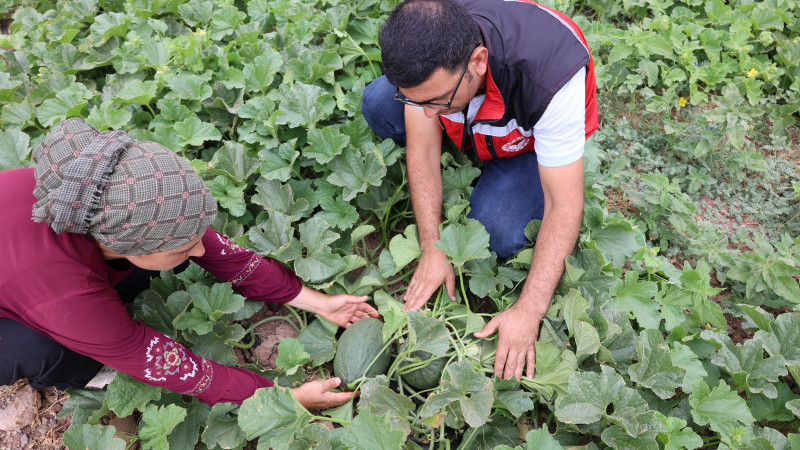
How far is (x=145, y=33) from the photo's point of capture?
3.74 meters

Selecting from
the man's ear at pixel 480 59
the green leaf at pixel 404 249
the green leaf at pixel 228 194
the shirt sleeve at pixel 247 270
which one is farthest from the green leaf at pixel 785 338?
the green leaf at pixel 228 194

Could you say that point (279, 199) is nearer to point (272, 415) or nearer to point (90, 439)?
point (272, 415)

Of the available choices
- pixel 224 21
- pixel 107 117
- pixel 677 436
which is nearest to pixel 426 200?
pixel 677 436

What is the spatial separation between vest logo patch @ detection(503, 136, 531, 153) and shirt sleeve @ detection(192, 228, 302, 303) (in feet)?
3.92

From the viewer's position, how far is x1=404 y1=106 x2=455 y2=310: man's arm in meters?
2.60

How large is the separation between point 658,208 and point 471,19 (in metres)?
1.82

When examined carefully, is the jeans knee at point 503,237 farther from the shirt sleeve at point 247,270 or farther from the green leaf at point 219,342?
the green leaf at point 219,342

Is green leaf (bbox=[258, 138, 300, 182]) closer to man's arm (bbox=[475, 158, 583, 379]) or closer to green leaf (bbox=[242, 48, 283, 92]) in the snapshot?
green leaf (bbox=[242, 48, 283, 92])

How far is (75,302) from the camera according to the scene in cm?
177

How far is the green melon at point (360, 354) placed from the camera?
2.44m

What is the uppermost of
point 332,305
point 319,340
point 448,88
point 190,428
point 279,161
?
point 448,88

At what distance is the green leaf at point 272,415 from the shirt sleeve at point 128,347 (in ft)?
0.52

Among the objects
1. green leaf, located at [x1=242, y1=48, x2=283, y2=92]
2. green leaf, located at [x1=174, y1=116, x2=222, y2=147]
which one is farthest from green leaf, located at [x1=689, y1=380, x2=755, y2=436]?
green leaf, located at [x1=242, y1=48, x2=283, y2=92]

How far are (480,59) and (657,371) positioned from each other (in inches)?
54.1
